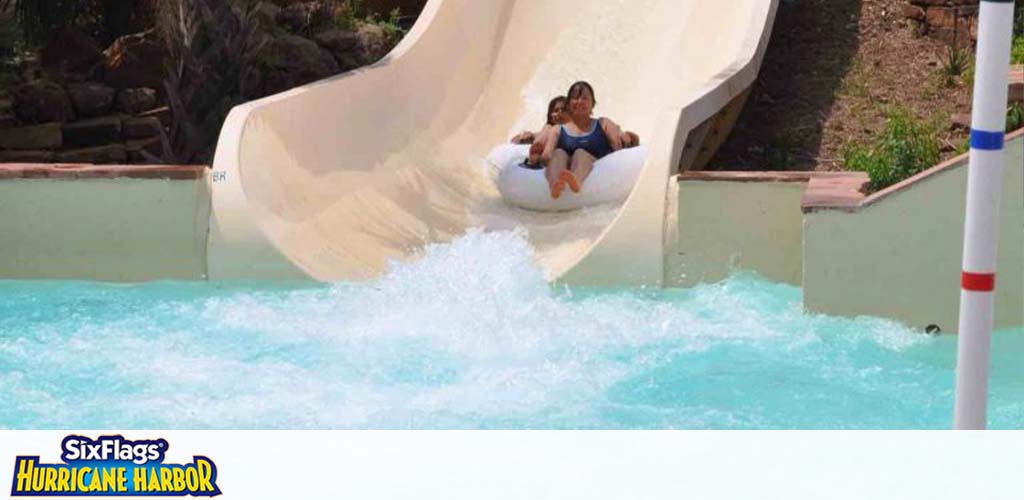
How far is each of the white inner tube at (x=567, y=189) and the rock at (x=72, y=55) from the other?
4374 millimetres

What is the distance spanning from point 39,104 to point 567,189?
436cm

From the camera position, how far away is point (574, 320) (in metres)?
7.45

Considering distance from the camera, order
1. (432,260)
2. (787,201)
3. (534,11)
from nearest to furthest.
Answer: (787,201), (432,260), (534,11)

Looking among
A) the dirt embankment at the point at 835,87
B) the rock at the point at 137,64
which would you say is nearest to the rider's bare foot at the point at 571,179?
the dirt embankment at the point at 835,87

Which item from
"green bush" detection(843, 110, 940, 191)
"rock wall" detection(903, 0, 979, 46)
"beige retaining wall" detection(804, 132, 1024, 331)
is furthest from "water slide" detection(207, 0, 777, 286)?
"rock wall" detection(903, 0, 979, 46)

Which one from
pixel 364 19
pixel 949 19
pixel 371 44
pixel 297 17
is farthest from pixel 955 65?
pixel 297 17

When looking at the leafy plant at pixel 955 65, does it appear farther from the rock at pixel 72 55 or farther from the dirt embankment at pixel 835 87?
the rock at pixel 72 55

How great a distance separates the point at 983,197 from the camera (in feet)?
12.6

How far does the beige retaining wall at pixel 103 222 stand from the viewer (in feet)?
27.6

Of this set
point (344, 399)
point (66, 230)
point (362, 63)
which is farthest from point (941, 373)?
point (362, 63)

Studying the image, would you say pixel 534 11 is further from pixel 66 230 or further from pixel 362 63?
pixel 66 230

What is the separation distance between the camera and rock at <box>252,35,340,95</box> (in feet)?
39.8

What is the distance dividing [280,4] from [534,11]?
222 centimetres

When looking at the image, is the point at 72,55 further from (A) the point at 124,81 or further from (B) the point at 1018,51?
(B) the point at 1018,51
